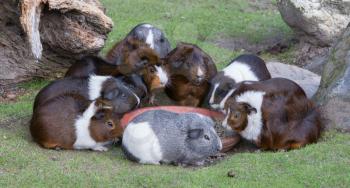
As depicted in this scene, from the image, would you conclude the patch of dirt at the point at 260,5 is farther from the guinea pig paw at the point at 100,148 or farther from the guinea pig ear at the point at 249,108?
the guinea pig paw at the point at 100,148

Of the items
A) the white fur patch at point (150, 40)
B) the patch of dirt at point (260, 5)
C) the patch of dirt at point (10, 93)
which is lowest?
the patch of dirt at point (10, 93)

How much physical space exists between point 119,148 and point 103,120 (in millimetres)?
443

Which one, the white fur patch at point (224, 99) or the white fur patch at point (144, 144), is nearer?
the white fur patch at point (144, 144)

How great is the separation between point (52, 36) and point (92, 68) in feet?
2.50

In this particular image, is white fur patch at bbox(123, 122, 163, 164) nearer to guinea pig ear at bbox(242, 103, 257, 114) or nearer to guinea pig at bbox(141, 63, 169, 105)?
guinea pig ear at bbox(242, 103, 257, 114)

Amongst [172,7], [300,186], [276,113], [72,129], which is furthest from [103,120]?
[172,7]

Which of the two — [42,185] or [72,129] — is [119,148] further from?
[42,185]

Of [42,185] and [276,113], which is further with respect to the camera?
[276,113]

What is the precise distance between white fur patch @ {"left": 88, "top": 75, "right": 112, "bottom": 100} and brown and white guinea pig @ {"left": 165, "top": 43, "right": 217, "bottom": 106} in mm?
1189

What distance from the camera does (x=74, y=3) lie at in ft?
30.5

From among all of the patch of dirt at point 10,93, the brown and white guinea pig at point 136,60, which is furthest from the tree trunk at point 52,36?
the brown and white guinea pig at point 136,60

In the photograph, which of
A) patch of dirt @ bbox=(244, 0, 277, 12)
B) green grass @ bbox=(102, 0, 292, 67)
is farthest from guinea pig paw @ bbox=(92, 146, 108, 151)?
patch of dirt @ bbox=(244, 0, 277, 12)

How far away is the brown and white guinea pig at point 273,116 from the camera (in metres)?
8.38

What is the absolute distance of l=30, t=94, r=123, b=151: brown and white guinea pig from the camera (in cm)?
836
